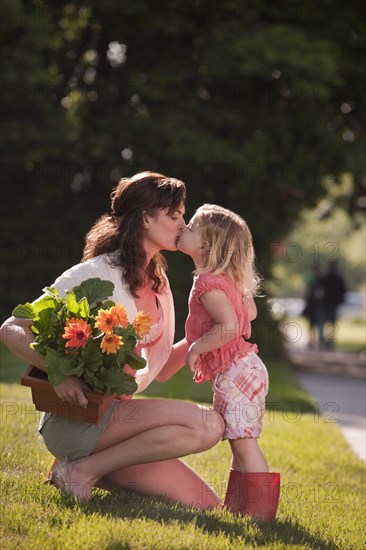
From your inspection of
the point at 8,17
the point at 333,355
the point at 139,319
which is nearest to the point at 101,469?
the point at 139,319

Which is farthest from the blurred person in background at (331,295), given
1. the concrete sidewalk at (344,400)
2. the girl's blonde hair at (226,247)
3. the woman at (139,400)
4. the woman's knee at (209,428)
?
the woman's knee at (209,428)

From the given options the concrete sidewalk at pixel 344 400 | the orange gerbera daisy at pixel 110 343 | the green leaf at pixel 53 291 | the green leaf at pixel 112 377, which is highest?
the green leaf at pixel 53 291

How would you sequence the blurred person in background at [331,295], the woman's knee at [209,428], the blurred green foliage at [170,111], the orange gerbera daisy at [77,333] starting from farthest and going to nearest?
the blurred person in background at [331,295] < the blurred green foliage at [170,111] < the woman's knee at [209,428] < the orange gerbera daisy at [77,333]

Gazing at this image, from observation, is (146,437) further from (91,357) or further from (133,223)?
(133,223)

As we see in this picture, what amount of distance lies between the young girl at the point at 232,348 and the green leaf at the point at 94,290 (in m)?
0.51

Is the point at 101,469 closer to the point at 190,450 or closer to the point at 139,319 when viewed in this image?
the point at 190,450

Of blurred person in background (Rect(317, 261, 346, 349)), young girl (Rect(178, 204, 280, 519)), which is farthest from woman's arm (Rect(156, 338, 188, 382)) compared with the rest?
blurred person in background (Rect(317, 261, 346, 349))

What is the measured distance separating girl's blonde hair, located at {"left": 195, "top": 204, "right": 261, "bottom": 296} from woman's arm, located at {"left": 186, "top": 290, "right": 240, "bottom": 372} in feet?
0.52

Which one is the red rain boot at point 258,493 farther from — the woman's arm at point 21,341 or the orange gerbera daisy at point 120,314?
the woman's arm at point 21,341

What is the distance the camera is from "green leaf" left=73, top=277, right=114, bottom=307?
4.43m

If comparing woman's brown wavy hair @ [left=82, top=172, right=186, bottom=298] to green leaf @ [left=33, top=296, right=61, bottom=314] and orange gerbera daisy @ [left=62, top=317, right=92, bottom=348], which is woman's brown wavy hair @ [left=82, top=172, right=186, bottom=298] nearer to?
green leaf @ [left=33, top=296, right=61, bottom=314]

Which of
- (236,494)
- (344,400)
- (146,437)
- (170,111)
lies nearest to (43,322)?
(146,437)

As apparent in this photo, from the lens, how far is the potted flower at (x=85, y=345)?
4180 mm

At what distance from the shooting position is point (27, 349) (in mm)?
4371
